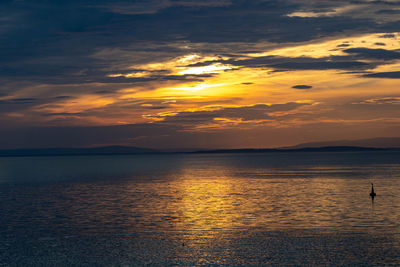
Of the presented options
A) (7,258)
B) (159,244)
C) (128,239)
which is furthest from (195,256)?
(7,258)

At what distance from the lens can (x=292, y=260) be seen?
107 feet

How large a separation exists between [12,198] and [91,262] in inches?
2031

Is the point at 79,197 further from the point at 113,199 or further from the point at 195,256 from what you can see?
the point at 195,256

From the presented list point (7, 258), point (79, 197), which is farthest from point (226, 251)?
point (79, 197)

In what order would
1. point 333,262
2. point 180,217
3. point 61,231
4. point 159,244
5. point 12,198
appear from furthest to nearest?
point 12,198
point 180,217
point 61,231
point 159,244
point 333,262

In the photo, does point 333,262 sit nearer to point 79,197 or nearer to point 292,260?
point 292,260

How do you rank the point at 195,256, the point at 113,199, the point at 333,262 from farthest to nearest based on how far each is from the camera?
the point at 113,199
the point at 195,256
the point at 333,262

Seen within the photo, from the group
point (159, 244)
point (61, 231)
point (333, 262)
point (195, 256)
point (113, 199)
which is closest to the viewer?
point (333, 262)

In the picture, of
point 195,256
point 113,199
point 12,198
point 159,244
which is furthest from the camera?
point 12,198

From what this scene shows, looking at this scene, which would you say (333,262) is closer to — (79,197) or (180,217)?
(180,217)

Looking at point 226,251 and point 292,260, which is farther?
point 226,251

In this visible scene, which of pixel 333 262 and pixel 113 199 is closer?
pixel 333 262

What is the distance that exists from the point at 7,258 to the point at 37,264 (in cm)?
320

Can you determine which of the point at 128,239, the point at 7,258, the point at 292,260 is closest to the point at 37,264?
the point at 7,258
